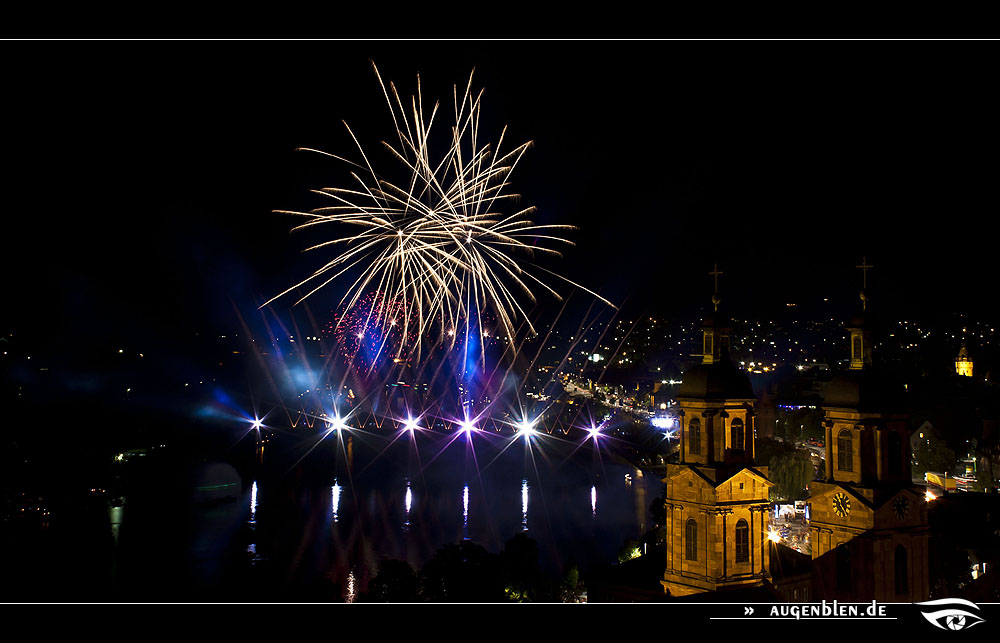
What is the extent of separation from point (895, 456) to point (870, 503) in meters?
1.09

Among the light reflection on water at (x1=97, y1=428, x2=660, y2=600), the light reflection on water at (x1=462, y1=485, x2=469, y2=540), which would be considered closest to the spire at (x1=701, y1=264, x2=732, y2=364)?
the light reflection on water at (x1=97, y1=428, x2=660, y2=600)

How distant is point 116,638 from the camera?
9.10 meters

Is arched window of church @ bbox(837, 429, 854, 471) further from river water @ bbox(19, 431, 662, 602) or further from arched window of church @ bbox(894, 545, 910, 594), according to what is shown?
river water @ bbox(19, 431, 662, 602)

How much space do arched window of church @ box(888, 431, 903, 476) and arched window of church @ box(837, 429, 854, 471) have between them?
69 cm

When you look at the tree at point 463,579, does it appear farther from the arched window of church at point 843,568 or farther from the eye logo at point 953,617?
the eye logo at point 953,617

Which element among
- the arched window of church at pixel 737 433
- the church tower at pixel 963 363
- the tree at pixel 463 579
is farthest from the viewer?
the church tower at pixel 963 363

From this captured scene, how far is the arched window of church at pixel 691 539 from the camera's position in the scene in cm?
1827

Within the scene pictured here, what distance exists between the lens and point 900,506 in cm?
1778

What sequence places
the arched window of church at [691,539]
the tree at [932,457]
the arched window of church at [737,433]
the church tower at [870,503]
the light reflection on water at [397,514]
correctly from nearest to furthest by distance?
the church tower at [870,503] < the arched window of church at [691,539] < the arched window of church at [737,433] < the light reflection on water at [397,514] < the tree at [932,457]

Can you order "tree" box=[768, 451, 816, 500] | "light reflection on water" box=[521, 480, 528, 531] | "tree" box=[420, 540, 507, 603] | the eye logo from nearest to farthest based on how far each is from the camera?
the eye logo < "tree" box=[420, 540, 507, 603] < "tree" box=[768, 451, 816, 500] < "light reflection on water" box=[521, 480, 528, 531]

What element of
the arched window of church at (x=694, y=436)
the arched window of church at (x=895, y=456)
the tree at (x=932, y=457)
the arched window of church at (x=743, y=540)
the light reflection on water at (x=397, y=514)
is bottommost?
the light reflection on water at (x=397, y=514)

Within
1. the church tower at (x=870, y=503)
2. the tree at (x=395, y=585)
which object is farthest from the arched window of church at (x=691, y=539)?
the tree at (x=395, y=585)

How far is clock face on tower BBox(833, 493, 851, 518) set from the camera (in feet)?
58.8

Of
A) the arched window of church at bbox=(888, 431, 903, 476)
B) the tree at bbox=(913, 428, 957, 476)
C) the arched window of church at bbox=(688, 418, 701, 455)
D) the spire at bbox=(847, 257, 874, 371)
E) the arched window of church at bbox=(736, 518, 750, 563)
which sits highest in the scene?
the spire at bbox=(847, 257, 874, 371)
